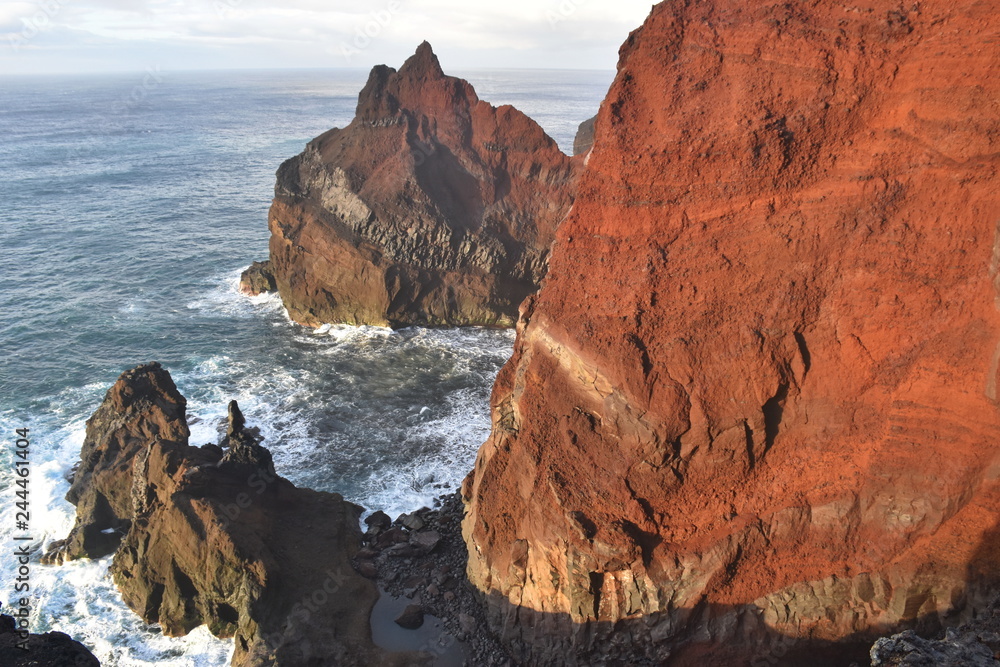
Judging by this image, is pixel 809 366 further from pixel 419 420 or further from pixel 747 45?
pixel 419 420

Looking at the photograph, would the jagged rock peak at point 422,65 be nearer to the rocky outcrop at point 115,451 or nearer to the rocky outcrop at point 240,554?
the rocky outcrop at point 115,451

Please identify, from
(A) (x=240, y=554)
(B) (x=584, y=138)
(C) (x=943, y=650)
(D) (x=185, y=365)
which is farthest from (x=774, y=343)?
(B) (x=584, y=138)

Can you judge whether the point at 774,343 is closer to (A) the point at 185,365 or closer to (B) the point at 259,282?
(A) the point at 185,365

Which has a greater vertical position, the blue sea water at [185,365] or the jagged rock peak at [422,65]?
the jagged rock peak at [422,65]

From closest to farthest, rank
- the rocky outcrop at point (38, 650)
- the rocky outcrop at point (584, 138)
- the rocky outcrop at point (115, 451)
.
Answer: the rocky outcrop at point (38, 650) → the rocky outcrop at point (115, 451) → the rocky outcrop at point (584, 138)

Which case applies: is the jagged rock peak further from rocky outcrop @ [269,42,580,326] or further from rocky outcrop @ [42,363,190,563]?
rocky outcrop @ [42,363,190,563]

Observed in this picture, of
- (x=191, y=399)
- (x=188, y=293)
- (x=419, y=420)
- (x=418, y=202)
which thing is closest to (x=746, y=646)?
(x=419, y=420)

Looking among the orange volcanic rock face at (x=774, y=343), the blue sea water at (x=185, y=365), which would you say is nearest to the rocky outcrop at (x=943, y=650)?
the orange volcanic rock face at (x=774, y=343)
